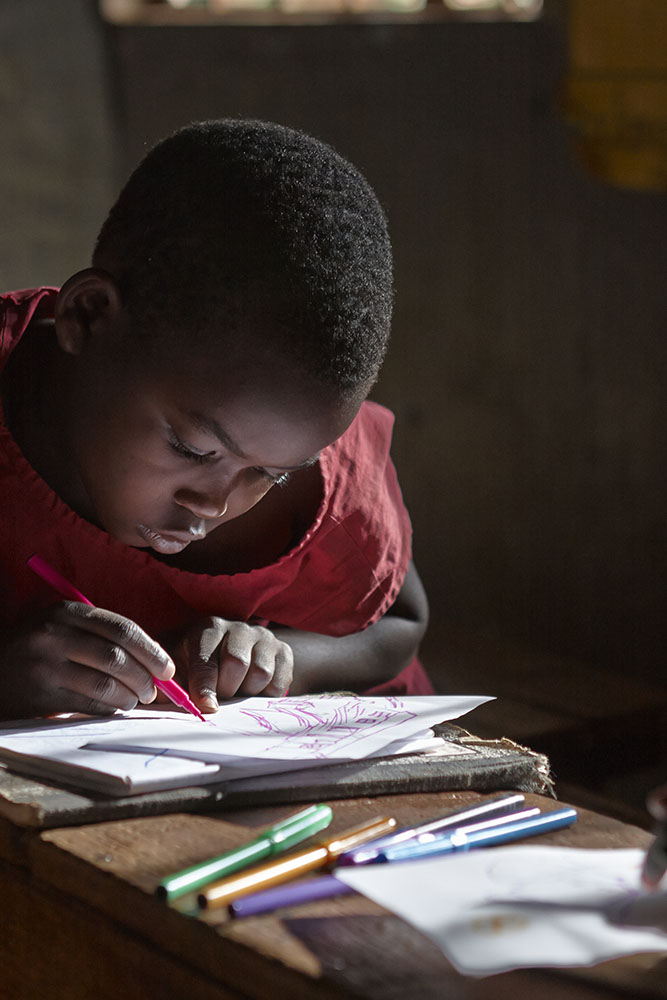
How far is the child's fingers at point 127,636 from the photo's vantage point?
868 millimetres

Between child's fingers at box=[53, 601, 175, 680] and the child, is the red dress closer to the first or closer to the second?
the child

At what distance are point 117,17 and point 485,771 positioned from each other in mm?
2084

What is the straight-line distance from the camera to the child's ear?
Answer: 3.27ft

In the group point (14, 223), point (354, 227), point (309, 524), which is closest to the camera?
point (354, 227)

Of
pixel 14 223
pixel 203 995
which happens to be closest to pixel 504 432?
pixel 14 223

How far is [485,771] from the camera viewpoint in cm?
77

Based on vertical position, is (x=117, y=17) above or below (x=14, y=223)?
above

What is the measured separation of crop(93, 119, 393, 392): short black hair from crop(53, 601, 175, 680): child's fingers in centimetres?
22

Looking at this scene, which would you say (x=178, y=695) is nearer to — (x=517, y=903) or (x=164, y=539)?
(x=164, y=539)

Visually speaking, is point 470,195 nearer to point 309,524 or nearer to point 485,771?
point 309,524

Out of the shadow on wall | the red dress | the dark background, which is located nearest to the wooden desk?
the red dress

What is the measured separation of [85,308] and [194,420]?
0.60 ft

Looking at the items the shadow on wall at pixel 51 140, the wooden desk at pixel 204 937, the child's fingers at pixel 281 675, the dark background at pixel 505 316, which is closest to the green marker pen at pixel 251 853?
the wooden desk at pixel 204 937

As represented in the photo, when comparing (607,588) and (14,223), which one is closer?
(14,223)
